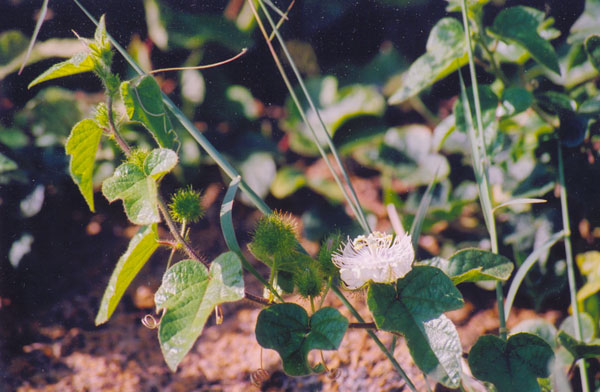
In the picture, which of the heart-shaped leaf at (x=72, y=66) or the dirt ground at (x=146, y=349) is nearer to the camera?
the heart-shaped leaf at (x=72, y=66)

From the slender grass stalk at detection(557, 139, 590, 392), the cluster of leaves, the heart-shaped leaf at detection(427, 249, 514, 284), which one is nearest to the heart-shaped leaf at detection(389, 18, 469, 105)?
the cluster of leaves

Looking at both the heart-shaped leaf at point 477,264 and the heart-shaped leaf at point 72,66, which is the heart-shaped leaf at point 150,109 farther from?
the heart-shaped leaf at point 477,264

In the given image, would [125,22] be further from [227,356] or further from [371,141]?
[227,356]

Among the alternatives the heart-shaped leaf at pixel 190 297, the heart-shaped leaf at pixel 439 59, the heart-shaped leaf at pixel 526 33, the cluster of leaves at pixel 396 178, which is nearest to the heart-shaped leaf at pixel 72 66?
the cluster of leaves at pixel 396 178

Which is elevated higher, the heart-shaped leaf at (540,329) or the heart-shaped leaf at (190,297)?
the heart-shaped leaf at (190,297)

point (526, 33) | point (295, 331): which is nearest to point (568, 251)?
point (526, 33)

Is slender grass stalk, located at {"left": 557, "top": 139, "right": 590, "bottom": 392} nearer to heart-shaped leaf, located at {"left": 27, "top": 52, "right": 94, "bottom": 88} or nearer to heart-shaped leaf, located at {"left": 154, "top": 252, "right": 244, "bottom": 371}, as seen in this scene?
heart-shaped leaf, located at {"left": 154, "top": 252, "right": 244, "bottom": 371}
